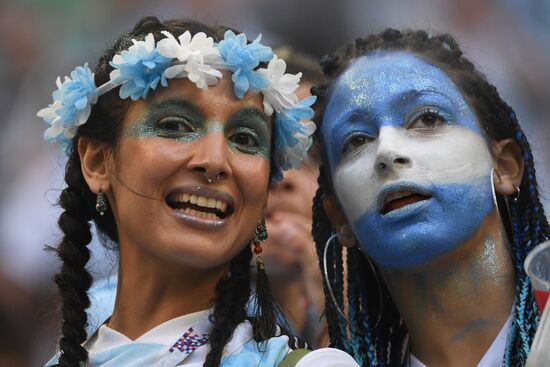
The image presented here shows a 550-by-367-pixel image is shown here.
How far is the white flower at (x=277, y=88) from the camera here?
9.51 ft

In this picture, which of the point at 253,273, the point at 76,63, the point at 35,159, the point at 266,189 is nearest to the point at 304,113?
the point at 266,189

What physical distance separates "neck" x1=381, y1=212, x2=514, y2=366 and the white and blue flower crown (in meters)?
0.57

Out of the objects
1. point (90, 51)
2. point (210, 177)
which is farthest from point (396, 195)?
point (90, 51)

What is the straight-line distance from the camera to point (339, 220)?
3248mm

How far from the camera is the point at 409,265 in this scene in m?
2.93

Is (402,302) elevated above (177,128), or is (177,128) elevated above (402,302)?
(177,128)

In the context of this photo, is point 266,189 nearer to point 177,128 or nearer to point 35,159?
point 177,128

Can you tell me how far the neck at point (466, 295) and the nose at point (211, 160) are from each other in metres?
0.70

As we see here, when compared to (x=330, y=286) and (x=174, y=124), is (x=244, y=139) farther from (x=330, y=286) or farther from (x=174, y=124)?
(x=330, y=286)

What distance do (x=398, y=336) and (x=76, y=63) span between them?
126 inches

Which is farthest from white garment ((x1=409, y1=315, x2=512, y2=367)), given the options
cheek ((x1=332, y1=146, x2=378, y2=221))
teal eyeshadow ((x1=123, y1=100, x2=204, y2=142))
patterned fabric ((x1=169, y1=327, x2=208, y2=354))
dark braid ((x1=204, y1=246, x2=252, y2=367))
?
teal eyeshadow ((x1=123, y1=100, x2=204, y2=142))

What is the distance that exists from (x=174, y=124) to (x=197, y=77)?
153 mm

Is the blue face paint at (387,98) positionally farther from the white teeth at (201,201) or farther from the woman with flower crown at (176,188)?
the white teeth at (201,201)

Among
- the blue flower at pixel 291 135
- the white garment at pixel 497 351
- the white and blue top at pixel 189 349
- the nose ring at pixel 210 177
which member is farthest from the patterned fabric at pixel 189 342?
the white garment at pixel 497 351
